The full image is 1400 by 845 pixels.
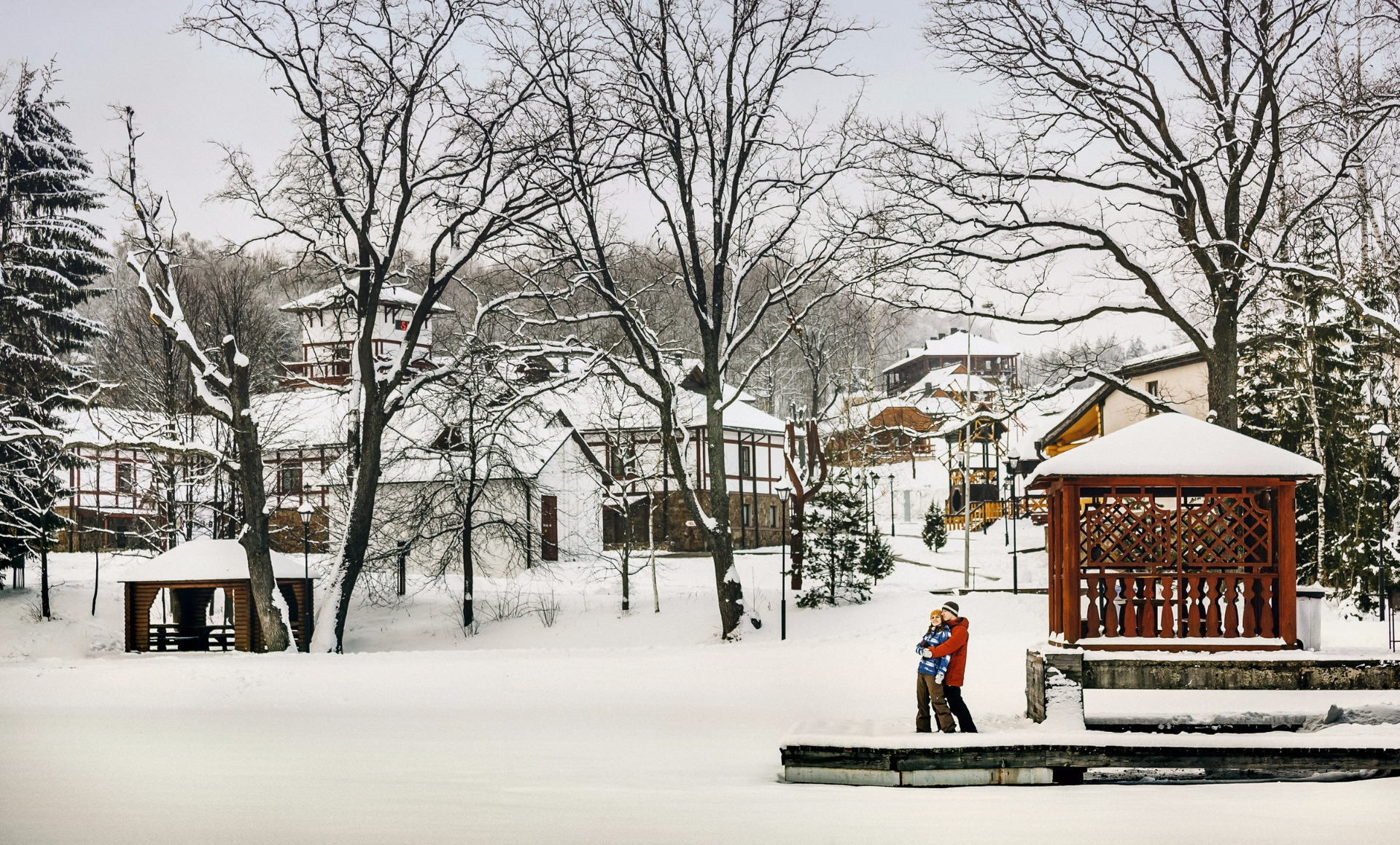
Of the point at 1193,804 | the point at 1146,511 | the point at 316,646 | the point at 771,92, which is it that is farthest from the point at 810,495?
the point at 1193,804

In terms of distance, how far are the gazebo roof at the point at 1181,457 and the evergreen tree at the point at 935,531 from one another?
99.1 ft

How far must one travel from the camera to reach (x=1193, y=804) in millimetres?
10070

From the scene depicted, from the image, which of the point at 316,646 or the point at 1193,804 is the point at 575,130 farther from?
the point at 1193,804

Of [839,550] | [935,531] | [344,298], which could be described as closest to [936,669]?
[839,550]

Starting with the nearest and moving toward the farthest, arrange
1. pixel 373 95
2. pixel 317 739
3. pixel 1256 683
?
pixel 1256 683, pixel 317 739, pixel 373 95

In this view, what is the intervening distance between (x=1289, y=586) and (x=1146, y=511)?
1.59 meters

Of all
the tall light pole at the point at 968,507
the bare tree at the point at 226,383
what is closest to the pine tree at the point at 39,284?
the bare tree at the point at 226,383

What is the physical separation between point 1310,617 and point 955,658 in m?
4.06

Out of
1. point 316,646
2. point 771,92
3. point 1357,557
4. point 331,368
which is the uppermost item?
point 771,92

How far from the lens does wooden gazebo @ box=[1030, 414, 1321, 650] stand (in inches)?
514

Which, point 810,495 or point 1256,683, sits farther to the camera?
point 810,495

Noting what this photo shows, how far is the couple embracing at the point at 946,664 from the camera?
1224 centimetres

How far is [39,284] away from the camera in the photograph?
35.1 m

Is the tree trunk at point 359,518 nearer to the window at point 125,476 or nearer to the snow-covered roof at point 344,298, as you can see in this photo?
the snow-covered roof at point 344,298
